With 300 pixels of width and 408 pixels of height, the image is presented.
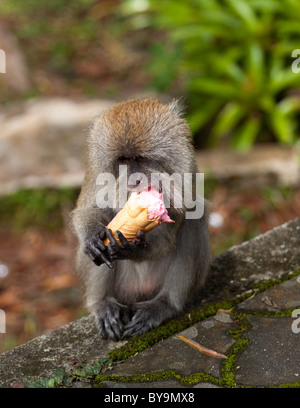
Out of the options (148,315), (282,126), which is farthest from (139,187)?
(282,126)

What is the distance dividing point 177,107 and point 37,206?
3.24 metres

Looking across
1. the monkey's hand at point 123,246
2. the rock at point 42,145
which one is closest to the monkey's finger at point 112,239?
the monkey's hand at point 123,246

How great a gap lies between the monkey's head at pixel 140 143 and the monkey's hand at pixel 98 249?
1.07ft

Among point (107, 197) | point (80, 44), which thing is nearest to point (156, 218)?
point (107, 197)

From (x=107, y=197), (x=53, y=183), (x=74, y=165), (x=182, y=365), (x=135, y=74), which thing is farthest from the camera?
(x=135, y=74)

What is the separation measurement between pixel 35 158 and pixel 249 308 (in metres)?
4.16

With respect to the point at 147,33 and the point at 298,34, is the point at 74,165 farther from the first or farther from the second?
the point at 147,33

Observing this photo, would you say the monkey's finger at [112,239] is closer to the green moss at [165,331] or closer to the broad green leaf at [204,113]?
the green moss at [165,331]

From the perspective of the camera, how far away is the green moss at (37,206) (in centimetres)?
657

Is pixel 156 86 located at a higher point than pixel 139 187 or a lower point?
higher

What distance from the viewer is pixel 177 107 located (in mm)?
3664

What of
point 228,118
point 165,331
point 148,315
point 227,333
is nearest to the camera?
point 227,333

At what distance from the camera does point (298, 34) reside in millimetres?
7605

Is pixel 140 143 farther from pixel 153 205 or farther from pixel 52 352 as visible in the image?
pixel 52 352
